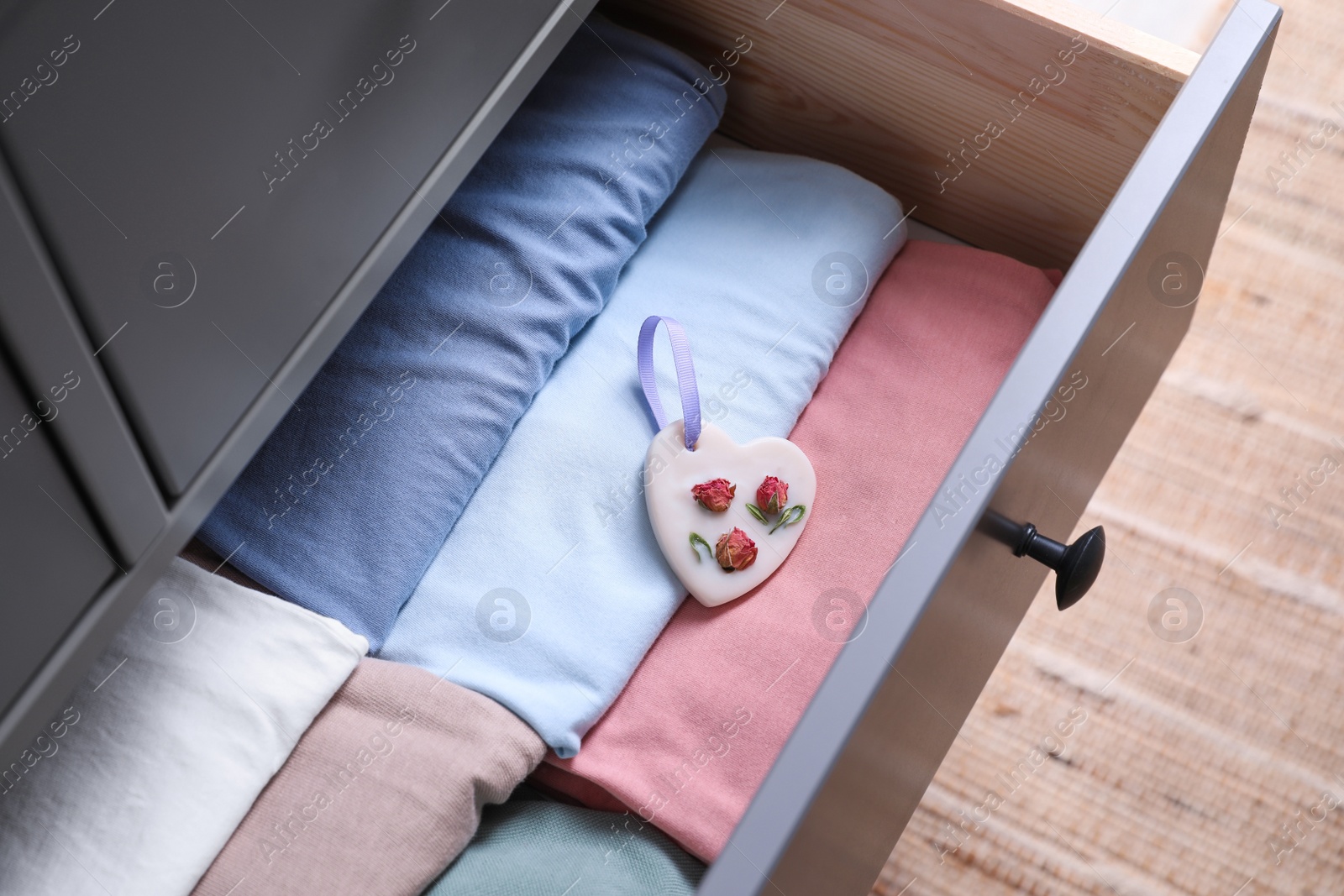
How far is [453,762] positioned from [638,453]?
239 mm

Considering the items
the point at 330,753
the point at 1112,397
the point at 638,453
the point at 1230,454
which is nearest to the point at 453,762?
the point at 330,753

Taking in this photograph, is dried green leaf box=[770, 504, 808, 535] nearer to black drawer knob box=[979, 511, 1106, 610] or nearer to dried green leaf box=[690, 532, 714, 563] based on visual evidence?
dried green leaf box=[690, 532, 714, 563]

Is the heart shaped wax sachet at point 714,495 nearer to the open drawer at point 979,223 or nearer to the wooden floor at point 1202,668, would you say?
the open drawer at point 979,223

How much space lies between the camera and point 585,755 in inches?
27.6

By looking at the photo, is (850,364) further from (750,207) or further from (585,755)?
(585,755)

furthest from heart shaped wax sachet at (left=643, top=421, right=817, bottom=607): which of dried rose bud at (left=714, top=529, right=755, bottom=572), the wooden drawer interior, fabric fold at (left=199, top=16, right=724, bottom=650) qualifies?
the wooden drawer interior

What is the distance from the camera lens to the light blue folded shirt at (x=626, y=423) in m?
0.71

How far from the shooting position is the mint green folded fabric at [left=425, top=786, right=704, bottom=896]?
646mm

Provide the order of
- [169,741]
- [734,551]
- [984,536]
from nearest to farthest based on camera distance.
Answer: [984,536] < [169,741] < [734,551]

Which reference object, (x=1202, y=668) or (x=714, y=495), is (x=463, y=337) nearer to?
(x=714, y=495)

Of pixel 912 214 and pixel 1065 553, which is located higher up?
pixel 912 214

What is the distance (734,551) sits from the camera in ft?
2.43

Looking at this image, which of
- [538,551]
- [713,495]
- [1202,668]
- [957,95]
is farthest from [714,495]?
[1202,668]

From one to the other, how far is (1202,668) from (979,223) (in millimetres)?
434
